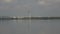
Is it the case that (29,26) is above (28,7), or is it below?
below

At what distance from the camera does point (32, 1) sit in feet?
3.22

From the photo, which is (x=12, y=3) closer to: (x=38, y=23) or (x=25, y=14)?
(x=25, y=14)

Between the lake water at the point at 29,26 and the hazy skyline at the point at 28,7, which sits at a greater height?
the hazy skyline at the point at 28,7

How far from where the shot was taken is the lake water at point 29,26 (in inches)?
38.2

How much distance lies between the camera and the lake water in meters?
0.97

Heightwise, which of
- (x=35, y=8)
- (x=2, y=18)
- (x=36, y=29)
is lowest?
(x=36, y=29)

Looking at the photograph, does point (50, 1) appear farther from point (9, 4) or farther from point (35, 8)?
point (9, 4)

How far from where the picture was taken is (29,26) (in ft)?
3.21

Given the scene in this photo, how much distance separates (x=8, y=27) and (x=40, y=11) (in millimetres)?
485

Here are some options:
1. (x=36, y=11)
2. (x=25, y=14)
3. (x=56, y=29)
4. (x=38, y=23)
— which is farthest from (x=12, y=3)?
(x=56, y=29)

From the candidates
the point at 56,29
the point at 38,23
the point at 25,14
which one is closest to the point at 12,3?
the point at 25,14

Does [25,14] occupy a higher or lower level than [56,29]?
higher

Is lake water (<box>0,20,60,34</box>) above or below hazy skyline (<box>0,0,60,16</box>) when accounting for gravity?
below

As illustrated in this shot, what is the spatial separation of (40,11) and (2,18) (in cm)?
52
